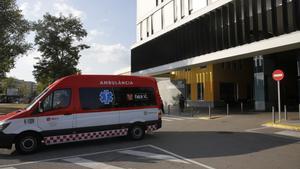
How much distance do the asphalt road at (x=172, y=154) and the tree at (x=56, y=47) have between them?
43.4 m

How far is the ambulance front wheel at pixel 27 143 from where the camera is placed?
10.7 metres

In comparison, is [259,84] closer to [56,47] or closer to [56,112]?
[56,112]

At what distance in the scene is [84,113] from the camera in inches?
466

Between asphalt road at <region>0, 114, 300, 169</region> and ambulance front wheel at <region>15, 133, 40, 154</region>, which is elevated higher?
ambulance front wheel at <region>15, 133, 40, 154</region>

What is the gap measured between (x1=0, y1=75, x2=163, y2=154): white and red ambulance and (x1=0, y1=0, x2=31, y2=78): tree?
2835cm

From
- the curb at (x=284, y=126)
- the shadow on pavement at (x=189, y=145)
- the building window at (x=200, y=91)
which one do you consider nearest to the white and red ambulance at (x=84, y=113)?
the shadow on pavement at (x=189, y=145)

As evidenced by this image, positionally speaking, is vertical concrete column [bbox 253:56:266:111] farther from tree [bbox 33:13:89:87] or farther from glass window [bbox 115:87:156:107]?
tree [bbox 33:13:89:87]

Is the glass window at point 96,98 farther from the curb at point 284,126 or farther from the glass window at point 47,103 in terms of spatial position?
the curb at point 284,126

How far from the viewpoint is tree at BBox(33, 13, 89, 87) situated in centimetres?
5409

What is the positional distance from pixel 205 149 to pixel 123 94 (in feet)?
12.9

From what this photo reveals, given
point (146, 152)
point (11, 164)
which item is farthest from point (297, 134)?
point (11, 164)

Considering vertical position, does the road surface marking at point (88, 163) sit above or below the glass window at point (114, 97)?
below

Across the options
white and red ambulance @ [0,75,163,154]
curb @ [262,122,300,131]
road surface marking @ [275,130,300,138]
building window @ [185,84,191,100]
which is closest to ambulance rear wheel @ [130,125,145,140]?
white and red ambulance @ [0,75,163,154]

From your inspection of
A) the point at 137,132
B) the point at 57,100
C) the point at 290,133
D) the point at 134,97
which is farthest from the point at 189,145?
the point at 290,133
